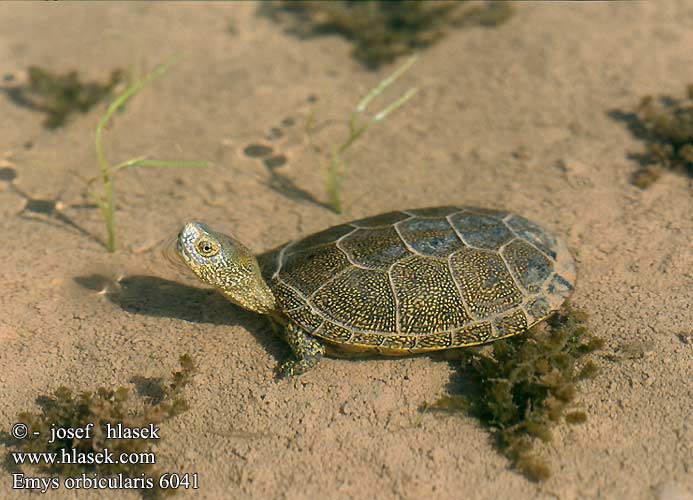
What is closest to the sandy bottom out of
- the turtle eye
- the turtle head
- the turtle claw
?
the turtle claw

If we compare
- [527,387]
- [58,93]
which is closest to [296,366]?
[527,387]

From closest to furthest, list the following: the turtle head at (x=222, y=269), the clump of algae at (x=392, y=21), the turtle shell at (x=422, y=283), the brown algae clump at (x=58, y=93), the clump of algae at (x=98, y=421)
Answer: the clump of algae at (x=98, y=421) < the turtle shell at (x=422, y=283) < the turtle head at (x=222, y=269) < the brown algae clump at (x=58, y=93) < the clump of algae at (x=392, y=21)

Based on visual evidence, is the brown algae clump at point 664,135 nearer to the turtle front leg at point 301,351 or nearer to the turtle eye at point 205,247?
the turtle front leg at point 301,351

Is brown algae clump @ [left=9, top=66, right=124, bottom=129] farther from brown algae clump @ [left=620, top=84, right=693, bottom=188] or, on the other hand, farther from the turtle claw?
brown algae clump @ [left=620, top=84, right=693, bottom=188]

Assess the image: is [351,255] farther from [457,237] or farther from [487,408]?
[487,408]

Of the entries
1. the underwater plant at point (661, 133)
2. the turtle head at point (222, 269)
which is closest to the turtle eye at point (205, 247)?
the turtle head at point (222, 269)
